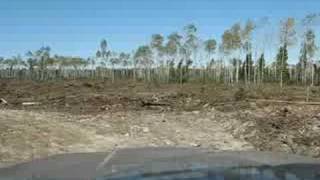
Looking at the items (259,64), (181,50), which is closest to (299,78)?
(259,64)

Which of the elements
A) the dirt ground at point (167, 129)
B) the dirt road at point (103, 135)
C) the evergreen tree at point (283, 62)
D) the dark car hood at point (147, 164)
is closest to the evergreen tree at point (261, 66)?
the evergreen tree at point (283, 62)

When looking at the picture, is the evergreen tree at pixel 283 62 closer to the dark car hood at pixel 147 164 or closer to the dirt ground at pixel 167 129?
the dirt ground at pixel 167 129

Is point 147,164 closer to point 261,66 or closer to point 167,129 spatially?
point 167,129

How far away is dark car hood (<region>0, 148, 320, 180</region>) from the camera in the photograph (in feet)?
33.3

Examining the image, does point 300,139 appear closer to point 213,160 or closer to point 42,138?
point 213,160

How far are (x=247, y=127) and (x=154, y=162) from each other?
7.52 m

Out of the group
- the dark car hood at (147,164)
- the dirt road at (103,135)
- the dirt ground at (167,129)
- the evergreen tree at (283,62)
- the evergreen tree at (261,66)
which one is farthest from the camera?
the evergreen tree at (261,66)

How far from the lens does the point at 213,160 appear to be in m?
12.0

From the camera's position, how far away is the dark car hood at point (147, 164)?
10.1 meters

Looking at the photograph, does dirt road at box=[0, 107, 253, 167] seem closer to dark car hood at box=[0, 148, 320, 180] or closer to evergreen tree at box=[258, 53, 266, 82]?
dark car hood at box=[0, 148, 320, 180]

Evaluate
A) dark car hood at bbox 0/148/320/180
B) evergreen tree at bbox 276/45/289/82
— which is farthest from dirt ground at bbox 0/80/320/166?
evergreen tree at bbox 276/45/289/82

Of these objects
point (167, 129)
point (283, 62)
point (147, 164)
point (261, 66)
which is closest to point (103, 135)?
point (167, 129)

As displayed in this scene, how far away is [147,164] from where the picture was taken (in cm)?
1151

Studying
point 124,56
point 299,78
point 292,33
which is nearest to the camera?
point 292,33
